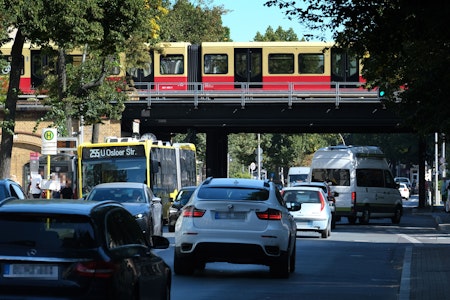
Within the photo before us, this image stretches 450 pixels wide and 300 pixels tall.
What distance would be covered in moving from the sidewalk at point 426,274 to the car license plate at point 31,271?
7.00 meters

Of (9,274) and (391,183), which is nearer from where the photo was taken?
(9,274)

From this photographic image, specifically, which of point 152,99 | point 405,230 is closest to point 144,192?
point 405,230

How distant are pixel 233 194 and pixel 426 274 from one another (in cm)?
352

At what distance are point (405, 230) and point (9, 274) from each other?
3452 centimetres

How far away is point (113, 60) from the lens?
51094 mm

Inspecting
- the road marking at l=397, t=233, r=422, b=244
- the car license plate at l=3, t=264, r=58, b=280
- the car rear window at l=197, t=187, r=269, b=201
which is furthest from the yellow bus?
the car license plate at l=3, t=264, r=58, b=280

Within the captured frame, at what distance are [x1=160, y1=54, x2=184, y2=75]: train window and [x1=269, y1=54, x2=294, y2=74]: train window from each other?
4572mm

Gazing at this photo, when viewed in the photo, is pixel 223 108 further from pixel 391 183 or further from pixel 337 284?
pixel 337 284

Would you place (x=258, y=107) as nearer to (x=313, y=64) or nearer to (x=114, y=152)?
(x=313, y=64)

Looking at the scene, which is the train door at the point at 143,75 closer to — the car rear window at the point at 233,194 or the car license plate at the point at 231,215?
the car rear window at the point at 233,194

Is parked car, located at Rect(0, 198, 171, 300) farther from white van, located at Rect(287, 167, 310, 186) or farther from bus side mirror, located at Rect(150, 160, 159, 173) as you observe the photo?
white van, located at Rect(287, 167, 310, 186)

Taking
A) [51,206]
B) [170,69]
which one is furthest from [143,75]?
[51,206]

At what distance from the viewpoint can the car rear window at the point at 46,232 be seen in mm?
10055

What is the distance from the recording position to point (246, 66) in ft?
204
